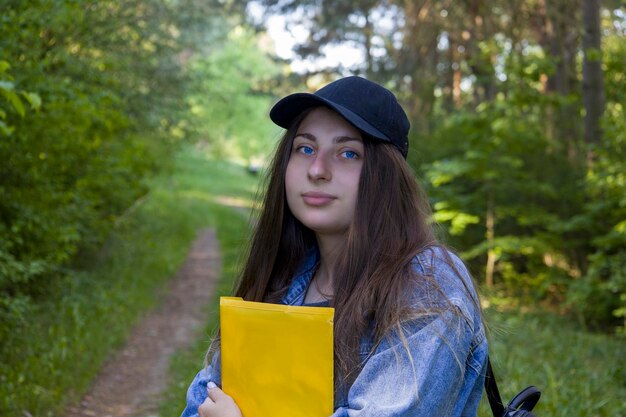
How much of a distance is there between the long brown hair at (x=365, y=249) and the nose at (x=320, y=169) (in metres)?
0.10

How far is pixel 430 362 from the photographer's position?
1.77 meters

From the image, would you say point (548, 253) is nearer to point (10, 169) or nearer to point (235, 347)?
point (10, 169)

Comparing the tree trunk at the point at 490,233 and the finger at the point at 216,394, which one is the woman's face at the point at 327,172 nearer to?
the finger at the point at 216,394

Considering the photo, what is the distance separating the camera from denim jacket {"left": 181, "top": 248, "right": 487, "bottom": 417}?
176 centimetres

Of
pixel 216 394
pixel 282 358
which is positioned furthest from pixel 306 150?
pixel 216 394

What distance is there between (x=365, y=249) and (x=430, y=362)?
402 mm

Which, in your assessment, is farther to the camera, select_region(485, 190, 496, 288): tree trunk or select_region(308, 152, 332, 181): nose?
select_region(485, 190, 496, 288): tree trunk

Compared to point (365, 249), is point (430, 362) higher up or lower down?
lower down

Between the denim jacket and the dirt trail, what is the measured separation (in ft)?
14.9

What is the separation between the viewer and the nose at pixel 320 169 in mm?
2107

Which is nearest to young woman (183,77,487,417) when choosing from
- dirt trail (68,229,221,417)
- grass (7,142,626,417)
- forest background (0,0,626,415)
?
grass (7,142,626,417)

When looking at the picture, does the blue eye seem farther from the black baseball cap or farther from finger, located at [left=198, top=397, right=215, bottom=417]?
finger, located at [left=198, top=397, right=215, bottom=417]

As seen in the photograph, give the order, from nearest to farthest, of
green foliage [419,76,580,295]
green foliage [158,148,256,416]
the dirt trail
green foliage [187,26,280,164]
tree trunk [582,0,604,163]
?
green foliage [158,148,256,416], the dirt trail, tree trunk [582,0,604,163], green foliage [419,76,580,295], green foliage [187,26,280,164]

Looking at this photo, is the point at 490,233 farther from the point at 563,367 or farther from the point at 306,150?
the point at 306,150
